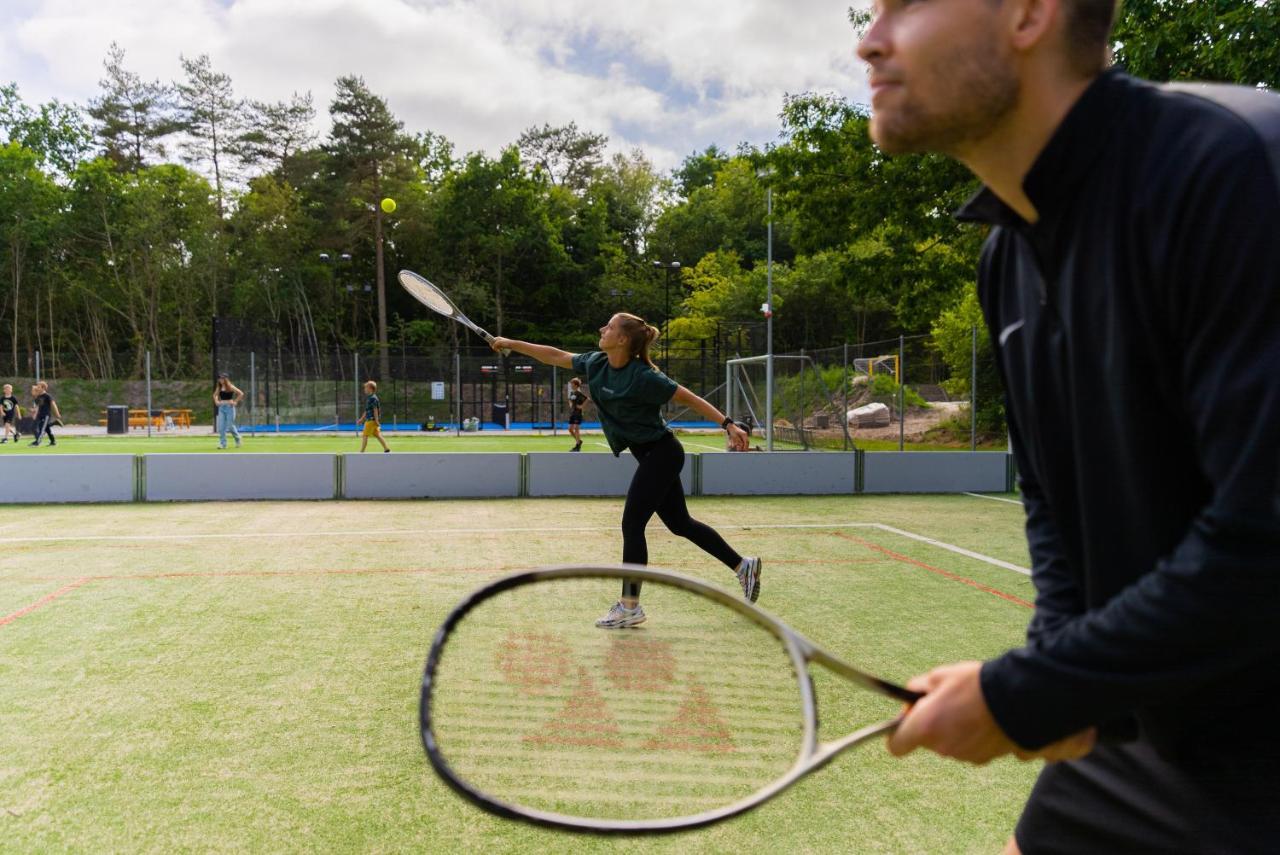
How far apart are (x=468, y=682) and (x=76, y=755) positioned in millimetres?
2998

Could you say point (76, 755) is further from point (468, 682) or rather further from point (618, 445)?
point (618, 445)

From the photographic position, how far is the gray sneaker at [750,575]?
251 inches

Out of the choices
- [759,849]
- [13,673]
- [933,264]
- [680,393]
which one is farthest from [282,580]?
[933,264]

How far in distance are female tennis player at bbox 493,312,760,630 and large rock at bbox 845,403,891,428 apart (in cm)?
1989

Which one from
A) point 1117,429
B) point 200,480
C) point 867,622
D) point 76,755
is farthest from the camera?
point 200,480

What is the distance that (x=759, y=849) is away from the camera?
306 cm

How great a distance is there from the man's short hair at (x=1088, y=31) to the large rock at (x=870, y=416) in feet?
81.9

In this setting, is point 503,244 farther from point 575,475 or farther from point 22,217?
point 575,475

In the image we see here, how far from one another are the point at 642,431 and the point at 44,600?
14.9 ft

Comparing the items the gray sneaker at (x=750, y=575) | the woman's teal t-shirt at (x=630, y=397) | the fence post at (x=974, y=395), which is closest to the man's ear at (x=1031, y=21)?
the woman's teal t-shirt at (x=630, y=397)

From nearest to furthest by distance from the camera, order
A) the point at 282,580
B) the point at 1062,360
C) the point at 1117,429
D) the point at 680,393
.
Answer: the point at 1117,429 < the point at 1062,360 < the point at 680,393 < the point at 282,580

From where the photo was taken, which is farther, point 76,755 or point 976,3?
point 76,755

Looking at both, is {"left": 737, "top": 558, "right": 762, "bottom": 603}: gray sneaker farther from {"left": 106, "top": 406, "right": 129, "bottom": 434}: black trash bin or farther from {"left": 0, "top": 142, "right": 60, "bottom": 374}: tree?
{"left": 0, "top": 142, "right": 60, "bottom": 374}: tree

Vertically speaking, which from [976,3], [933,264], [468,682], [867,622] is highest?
[933,264]
